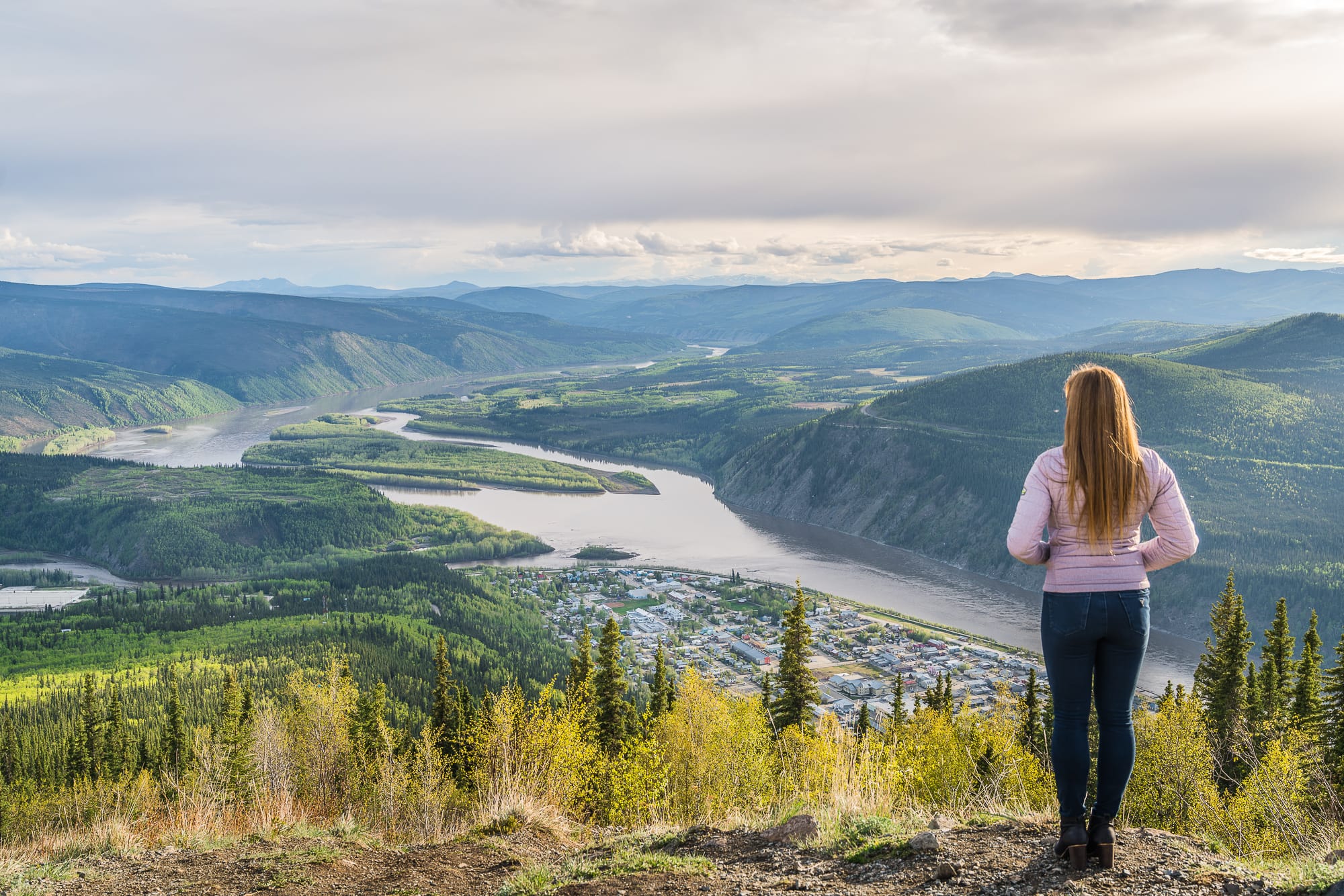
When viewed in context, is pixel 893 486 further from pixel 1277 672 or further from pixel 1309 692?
pixel 1309 692

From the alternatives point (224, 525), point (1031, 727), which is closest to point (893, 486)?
point (224, 525)

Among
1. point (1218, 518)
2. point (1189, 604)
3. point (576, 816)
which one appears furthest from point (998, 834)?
point (1218, 518)

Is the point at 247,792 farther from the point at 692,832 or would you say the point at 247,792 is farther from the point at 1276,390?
the point at 1276,390

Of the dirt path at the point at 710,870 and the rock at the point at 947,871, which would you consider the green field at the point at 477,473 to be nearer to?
the dirt path at the point at 710,870

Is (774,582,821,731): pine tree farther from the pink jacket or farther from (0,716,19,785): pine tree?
(0,716,19,785): pine tree

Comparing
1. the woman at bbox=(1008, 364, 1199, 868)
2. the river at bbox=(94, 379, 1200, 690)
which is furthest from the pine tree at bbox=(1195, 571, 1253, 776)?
the river at bbox=(94, 379, 1200, 690)

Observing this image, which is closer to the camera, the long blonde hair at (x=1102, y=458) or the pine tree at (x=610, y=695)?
the long blonde hair at (x=1102, y=458)

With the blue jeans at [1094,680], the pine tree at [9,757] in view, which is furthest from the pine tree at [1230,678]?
the pine tree at [9,757]
